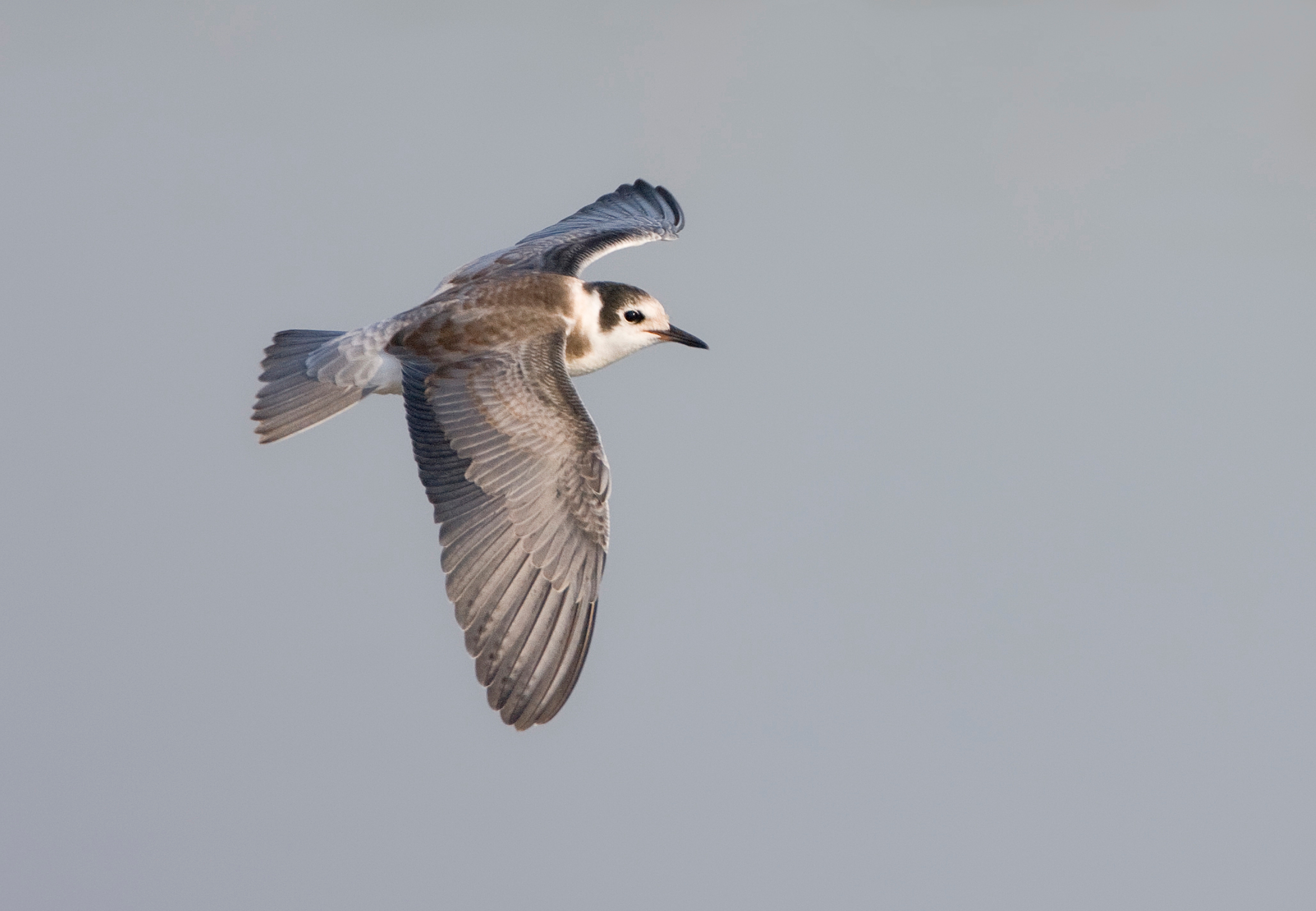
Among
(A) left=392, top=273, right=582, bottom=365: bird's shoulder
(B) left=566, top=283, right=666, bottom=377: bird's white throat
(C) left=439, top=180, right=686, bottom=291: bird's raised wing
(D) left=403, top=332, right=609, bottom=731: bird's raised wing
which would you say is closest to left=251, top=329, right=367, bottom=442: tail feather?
(A) left=392, top=273, right=582, bottom=365: bird's shoulder

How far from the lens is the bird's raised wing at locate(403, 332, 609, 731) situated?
21.4 ft

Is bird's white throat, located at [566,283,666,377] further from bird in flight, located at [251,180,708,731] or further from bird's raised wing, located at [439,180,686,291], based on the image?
bird's raised wing, located at [439,180,686,291]

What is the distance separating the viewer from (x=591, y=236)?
9383 millimetres

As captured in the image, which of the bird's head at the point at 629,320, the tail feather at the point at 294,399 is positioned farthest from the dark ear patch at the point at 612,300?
the tail feather at the point at 294,399

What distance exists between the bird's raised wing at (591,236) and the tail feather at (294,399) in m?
0.99

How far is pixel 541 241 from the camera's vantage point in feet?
30.2

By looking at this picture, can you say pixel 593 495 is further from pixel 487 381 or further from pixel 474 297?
pixel 474 297

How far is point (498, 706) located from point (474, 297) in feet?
8.21

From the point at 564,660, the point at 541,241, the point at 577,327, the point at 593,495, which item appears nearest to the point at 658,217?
the point at 541,241

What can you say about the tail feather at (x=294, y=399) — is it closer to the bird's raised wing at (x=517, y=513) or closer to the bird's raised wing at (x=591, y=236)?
the bird's raised wing at (x=517, y=513)

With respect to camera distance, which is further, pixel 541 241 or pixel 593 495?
pixel 541 241

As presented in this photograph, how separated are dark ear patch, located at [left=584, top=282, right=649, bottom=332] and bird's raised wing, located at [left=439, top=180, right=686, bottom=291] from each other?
261mm

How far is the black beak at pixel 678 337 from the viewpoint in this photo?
8.53 metres

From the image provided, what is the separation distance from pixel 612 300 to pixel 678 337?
527 millimetres
